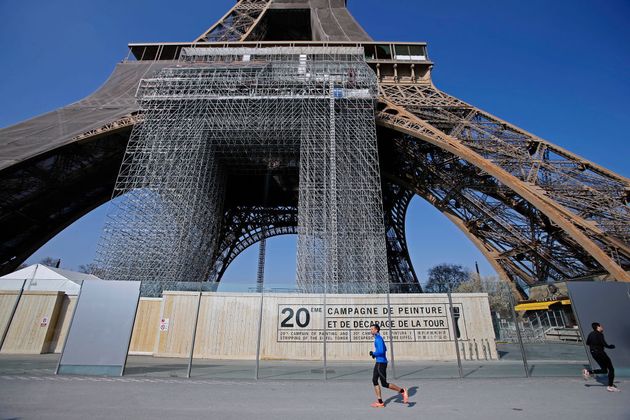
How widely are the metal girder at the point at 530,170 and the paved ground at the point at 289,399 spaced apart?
6.55 meters

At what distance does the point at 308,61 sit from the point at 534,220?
678 inches

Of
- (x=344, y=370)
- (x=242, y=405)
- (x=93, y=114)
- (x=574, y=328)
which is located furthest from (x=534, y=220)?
(x=93, y=114)

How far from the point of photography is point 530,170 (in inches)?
546

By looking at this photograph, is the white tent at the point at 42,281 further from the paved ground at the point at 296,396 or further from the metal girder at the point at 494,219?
the metal girder at the point at 494,219

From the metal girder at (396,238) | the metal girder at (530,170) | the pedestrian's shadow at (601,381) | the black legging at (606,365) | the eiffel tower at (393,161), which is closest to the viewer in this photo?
the black legging at (606,365)

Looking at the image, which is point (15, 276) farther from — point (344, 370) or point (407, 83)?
point (407, 83)

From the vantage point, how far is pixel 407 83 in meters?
21.9

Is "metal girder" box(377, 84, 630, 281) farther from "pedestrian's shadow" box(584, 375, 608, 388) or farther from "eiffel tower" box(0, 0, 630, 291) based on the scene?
"pedestrian's shadow" box(584, 375, 608, 388)

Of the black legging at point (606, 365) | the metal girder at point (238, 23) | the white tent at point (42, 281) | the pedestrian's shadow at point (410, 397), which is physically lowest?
the pedestrian's shadow at point (410, 397)

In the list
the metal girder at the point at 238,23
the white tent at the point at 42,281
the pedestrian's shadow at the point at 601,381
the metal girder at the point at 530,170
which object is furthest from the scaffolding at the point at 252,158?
the pedestrian's shadow at the point at 601,381

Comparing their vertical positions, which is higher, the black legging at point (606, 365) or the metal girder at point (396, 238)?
the metal girder at point (396, 238)

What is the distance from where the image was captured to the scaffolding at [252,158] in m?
15.7

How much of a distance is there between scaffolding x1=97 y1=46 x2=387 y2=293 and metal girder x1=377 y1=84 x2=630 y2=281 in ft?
9.93

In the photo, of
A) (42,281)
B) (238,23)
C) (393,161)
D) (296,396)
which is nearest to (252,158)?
(393,161)
